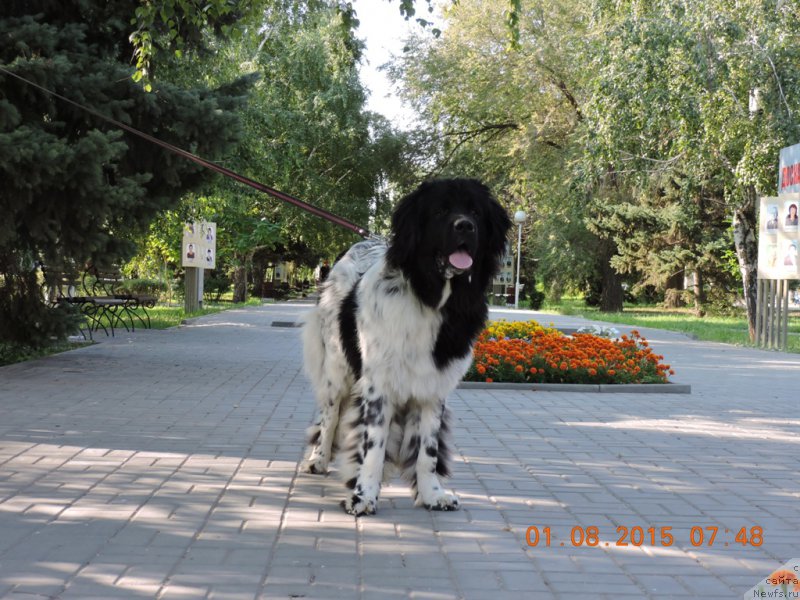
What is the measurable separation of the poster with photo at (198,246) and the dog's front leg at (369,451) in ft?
67.3

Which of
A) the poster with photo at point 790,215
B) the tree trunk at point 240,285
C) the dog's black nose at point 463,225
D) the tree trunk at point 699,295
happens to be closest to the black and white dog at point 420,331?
the dog's black nose at point 463,225

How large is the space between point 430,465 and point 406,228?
1384 millimetres

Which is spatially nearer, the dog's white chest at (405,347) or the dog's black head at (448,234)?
the dog's black head at (448,234)

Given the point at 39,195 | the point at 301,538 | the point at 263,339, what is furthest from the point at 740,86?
the point at 301,538

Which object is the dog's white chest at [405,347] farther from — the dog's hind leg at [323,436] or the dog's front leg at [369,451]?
the dog's hind leg at [323,436]

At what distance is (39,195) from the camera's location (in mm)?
9820

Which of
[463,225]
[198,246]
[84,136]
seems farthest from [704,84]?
[463,225]

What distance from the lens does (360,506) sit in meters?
4.78

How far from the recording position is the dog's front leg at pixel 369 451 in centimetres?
484

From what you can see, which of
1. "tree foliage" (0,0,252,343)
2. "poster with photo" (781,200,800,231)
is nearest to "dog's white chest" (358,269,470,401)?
"tree foliage" (0,0,252,343)

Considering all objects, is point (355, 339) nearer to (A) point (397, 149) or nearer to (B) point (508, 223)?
(B) point (508, 223)

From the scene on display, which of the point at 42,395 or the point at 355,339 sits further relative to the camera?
the point at 42,395

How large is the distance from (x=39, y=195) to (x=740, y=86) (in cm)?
1597

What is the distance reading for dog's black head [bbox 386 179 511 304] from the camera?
4758 millimetres
